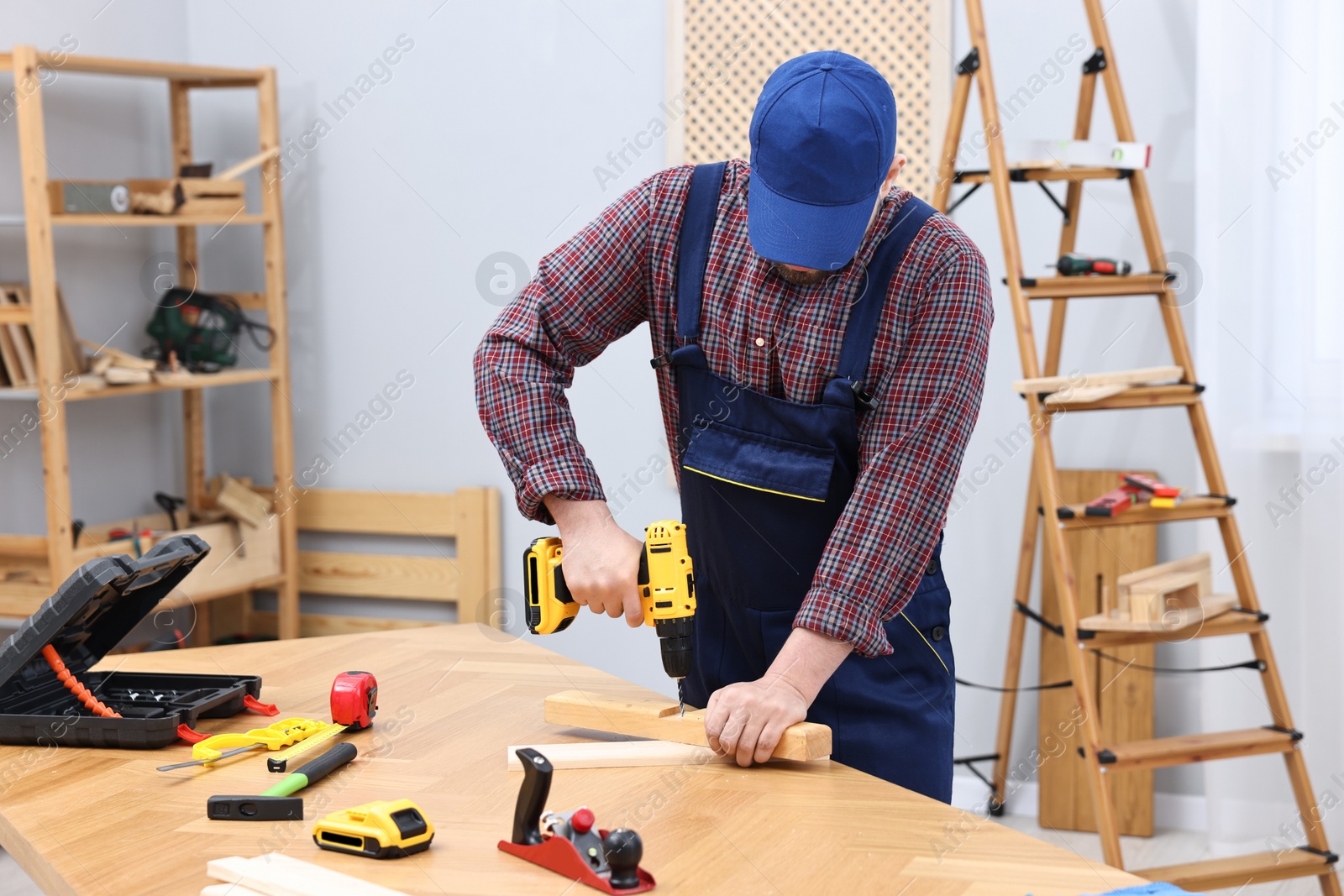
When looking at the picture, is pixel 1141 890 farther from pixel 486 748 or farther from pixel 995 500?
pixel 995 500

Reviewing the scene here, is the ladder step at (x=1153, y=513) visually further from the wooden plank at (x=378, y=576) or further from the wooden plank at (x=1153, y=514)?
the wooden plank at (x=378, y=576)

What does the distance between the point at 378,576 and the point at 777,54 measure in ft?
6.55

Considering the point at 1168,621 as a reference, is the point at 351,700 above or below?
above

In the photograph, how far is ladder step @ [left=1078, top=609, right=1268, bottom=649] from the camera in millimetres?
2646

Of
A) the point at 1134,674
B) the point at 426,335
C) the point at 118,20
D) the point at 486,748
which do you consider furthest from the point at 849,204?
the point at 118,20

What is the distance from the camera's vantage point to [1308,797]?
8.63 ft

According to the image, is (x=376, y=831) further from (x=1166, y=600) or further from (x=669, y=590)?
(x=1166, y=600)

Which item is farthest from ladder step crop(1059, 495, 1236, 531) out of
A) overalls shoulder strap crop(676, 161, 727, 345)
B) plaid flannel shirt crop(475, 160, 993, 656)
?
overalls shoulder strap crop(676, 161, 727, 345)

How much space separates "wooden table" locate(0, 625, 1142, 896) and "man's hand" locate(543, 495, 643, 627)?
0.20 meters

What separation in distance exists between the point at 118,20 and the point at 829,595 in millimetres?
3223

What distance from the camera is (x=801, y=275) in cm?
169

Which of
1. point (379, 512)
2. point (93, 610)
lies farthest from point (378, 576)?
point (93, 610)

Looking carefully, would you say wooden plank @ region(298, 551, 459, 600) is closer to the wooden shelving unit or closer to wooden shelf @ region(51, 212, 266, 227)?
the wooden shelving unit

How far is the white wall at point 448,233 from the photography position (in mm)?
3240
